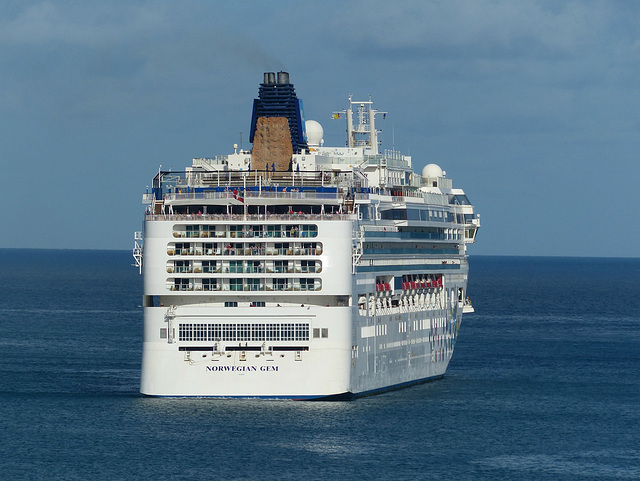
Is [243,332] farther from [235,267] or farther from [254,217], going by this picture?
[254,217]

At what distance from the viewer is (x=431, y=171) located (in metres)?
91.2

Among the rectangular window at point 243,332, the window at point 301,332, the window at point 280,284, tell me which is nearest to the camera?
the rectangular window at point 243,332

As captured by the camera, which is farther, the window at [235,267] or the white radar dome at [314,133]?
the white radar dome at [314,133]

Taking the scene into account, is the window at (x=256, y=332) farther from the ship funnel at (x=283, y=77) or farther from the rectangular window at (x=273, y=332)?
the ship funnel at (x=283, y=77)

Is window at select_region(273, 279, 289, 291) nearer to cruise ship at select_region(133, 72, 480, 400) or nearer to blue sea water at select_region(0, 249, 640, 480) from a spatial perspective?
cruise ship at select_region(133, 72, 480, 400)

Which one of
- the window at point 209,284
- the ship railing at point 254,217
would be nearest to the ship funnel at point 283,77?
the ship railing at point 254,217

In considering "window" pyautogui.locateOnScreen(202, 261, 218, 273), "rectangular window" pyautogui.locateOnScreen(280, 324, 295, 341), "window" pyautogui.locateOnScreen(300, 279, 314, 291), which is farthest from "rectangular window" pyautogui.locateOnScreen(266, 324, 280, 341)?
"window" pyautogui.locateOnScreen(202, 261, 218, 273)

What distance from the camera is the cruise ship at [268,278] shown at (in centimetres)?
6775

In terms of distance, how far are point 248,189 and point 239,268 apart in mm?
4468

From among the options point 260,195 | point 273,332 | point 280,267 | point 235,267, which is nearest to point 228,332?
point 273,332

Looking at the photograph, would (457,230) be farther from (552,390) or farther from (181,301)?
(181,301)

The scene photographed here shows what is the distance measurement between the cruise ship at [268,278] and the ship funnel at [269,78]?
2.66m

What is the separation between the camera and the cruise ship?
6775 centimetres

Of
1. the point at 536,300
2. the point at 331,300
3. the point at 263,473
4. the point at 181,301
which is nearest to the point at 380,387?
the point at 331,300
